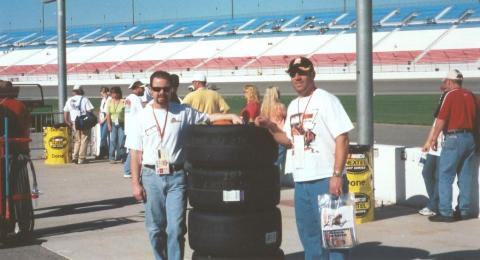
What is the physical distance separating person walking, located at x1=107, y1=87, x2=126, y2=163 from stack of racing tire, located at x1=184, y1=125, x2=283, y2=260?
11043 millimetres

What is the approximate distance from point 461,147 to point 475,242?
61.1 inches

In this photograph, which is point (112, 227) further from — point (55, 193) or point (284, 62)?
point (284, 62)

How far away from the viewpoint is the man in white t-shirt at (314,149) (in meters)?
5.26

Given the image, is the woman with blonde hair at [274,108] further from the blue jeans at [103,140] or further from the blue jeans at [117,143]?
the blue jeans at [103,140]

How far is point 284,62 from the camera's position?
64.5 meters

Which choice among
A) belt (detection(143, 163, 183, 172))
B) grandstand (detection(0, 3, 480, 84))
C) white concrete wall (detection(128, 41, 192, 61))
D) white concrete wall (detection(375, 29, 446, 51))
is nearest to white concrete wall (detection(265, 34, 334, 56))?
grandstand (detection(0, 3, 480, 84))

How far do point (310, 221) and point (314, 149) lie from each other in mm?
530

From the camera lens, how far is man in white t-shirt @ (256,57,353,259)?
17.3 ft

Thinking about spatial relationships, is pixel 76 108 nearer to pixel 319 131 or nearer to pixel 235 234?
pixel 235 234

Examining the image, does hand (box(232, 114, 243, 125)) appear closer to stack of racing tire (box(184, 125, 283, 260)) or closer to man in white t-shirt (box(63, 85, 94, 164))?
stack of racing tire (box(184, 125, 283, 260))

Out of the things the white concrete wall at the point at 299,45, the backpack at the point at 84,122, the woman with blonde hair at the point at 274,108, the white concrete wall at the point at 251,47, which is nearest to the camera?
the woman with blonde hair at the point at 274,108

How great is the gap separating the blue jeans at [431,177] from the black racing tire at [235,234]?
4.19 m

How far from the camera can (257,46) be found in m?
72.7

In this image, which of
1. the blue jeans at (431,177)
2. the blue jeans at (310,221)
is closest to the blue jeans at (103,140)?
the blue jeans at (431,177)
